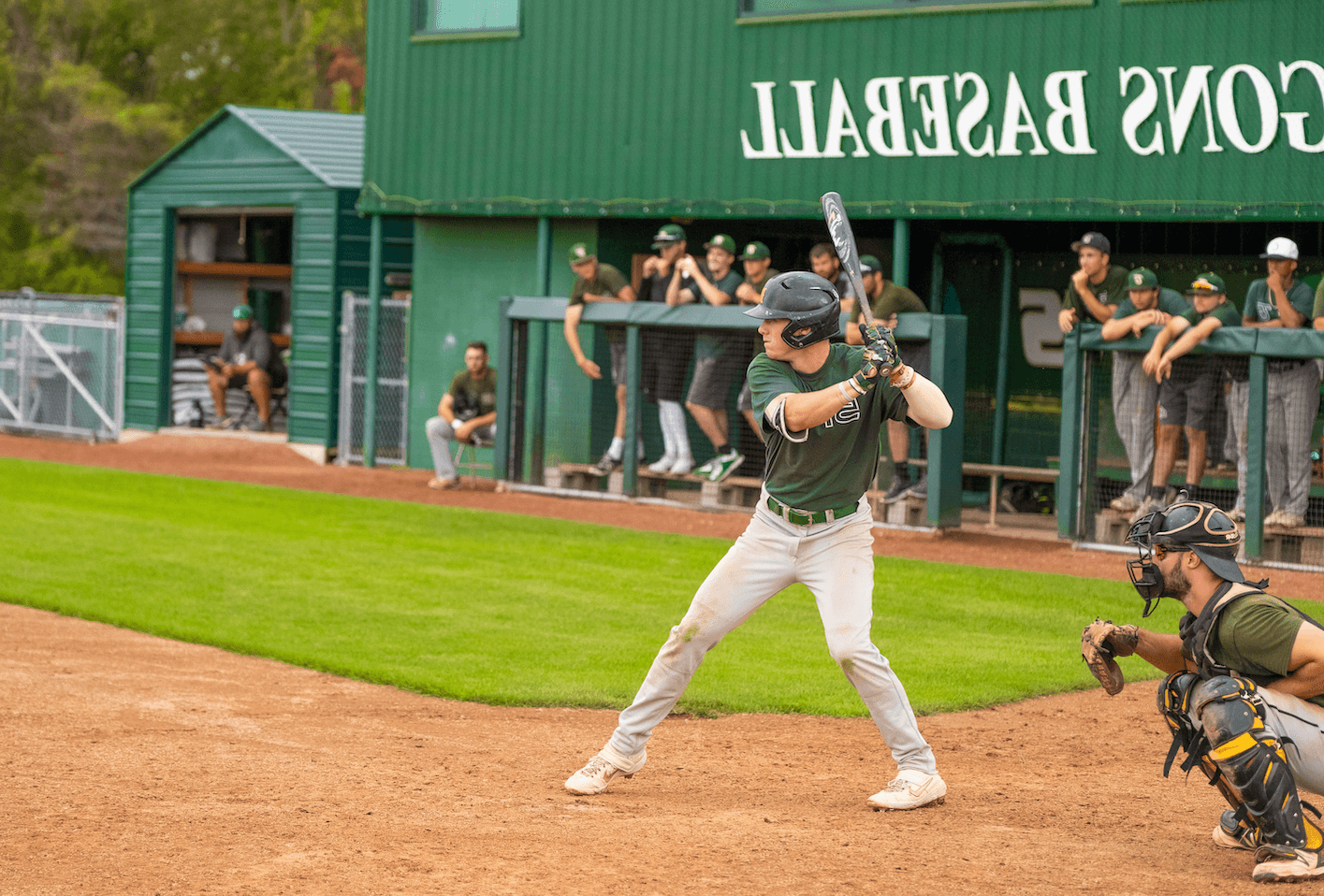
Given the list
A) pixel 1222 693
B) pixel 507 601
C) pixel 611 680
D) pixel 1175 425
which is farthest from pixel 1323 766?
pixel 1175 425

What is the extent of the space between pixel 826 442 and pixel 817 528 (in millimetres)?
319

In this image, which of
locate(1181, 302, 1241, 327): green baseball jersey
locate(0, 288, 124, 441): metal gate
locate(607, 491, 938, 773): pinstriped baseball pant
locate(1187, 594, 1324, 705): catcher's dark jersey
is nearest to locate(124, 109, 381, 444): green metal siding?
locate(0, 288, 124, 441): metal gate

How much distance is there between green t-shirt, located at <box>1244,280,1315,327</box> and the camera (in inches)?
477

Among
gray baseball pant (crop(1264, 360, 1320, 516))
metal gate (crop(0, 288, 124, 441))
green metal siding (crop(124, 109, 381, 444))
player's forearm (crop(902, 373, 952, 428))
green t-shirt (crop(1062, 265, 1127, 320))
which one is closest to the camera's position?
player's forearm (crop(902, 373, 952, 428))

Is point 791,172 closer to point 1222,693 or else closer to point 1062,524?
point 1062,524

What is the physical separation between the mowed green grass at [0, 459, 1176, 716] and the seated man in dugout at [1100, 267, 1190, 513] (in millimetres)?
1260

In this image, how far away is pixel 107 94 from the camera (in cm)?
4650

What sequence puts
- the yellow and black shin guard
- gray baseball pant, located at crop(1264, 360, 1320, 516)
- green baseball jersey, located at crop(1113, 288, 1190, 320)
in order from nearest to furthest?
1. the yellow and black shin guard
2. gray baseball pant, located at crop(1264, 360, 1320, 516)
3. green baseball jersey, located at crop(1113, 288, 1190, 320)

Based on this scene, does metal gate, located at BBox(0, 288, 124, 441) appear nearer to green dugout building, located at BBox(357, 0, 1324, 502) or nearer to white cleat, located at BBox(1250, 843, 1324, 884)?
green dugout building, located at BBox(357, 0, 1324, 502)

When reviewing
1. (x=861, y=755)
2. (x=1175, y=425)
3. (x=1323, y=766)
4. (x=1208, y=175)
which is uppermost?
(x=1208, y=175)

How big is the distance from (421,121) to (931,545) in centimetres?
893

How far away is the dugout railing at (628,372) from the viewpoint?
43.7ft

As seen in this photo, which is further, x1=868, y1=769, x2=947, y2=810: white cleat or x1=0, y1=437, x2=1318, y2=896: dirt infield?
x1=868, y1=769, x2=947, y2=810: white cleat

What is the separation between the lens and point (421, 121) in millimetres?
18438
